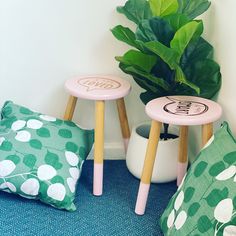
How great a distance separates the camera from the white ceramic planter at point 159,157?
6.66 ft

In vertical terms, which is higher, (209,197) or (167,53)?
(167,53)

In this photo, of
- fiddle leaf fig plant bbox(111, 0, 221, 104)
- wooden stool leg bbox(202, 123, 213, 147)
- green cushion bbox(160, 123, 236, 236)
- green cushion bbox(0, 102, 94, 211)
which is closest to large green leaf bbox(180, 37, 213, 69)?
fiddle leaf fig plant bbox(111, 0, 221, 104)

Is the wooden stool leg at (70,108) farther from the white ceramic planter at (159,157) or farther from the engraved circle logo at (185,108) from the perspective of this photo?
the engraved circle logo at (185,108)

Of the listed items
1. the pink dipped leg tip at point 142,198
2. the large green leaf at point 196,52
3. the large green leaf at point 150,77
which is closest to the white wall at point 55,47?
the large green leaf at point 196,52

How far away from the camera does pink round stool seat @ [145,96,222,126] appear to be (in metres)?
1.71

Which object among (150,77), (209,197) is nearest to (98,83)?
(150,77)

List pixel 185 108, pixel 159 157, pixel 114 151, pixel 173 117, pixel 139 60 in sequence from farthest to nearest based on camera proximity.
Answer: pixel 114 151
pixel 159 157
pixel 139 60
pixel 185 108
pixel 173 117

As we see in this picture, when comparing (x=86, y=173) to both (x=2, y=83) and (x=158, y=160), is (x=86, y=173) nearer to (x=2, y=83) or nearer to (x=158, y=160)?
(x=158, y=160)

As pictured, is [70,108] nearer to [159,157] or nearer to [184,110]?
[159,157]

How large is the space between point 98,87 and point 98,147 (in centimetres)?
26

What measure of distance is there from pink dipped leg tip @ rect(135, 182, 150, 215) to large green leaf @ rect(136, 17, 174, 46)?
1.92 ft

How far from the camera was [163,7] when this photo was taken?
6.29ft

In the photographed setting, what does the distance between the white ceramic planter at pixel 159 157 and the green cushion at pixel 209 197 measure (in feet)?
1.26

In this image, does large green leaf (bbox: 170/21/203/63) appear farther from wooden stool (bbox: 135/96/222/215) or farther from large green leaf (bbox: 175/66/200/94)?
wooden stool (bbox: 135/96/222/215)
